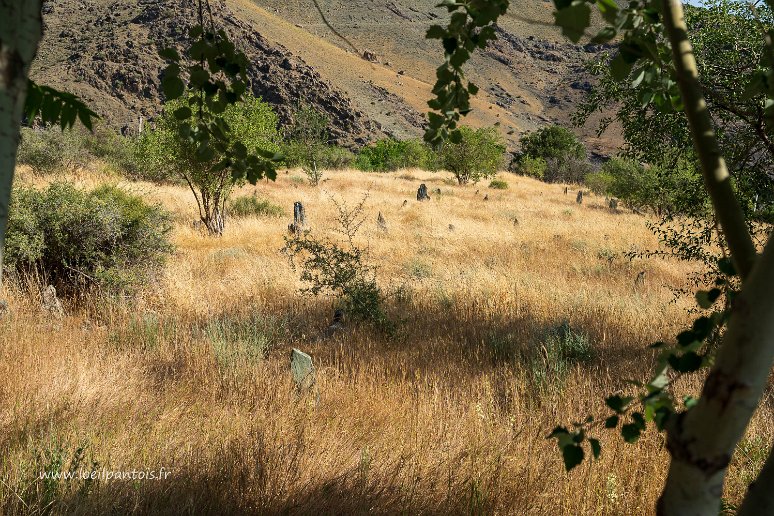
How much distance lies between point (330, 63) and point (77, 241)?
10791cm

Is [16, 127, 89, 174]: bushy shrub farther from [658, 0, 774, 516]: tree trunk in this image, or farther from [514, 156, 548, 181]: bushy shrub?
[514, 156, 548, 181]: bushy shrub

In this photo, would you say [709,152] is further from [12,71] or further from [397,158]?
A: [397,158]

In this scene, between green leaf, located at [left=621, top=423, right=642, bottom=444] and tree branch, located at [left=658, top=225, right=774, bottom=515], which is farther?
green leaf, located at [left=621, top=423, right=642, bottom=444]

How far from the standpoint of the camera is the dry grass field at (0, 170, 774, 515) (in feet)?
7.86

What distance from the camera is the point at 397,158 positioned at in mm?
49969

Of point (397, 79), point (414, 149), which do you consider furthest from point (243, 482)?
point (397, 79)

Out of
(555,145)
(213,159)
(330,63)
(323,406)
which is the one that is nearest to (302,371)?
(323,406)

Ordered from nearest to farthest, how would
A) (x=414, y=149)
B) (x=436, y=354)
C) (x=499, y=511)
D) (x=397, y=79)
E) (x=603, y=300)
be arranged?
1. (x=499, y=511)
2. (x=436, y=354)
3. (x=603, y=300)
4. (x=414, y=149)
5. (x=397, y=79)

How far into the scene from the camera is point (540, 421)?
Answer: 3.28m

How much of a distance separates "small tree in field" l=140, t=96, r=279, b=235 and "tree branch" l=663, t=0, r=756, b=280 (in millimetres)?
12682

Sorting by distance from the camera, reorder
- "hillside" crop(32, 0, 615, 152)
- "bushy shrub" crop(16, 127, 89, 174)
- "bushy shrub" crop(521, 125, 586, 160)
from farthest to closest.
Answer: "hillside" crop(32, 0, 615, 152) < "bushy shrub" crop(521, 125, 586, 160) < "bushy shrub" crop(16, 127, 89, 174)

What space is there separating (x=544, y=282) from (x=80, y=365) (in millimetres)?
6758

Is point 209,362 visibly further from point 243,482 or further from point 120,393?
point 243,482

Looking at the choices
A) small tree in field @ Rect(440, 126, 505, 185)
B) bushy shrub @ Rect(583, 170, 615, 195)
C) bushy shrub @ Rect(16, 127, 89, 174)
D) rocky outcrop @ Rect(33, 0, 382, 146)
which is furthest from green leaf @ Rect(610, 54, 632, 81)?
rocky outcrop @ Rect(33, 0, 382, 146)
